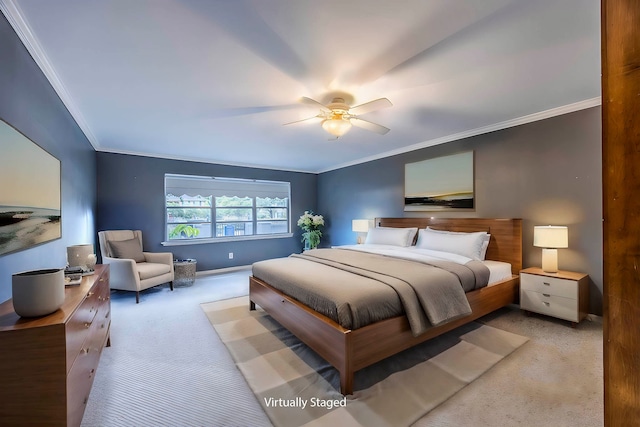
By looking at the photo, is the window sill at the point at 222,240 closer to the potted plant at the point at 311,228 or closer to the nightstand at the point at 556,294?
the potted plant at the point at 311,228

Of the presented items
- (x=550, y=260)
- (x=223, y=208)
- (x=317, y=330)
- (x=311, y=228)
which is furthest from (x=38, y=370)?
(x=311, y=228)

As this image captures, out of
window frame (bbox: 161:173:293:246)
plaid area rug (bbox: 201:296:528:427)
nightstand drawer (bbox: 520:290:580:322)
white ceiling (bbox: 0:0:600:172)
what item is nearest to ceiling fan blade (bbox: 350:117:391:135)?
white ceiling (bbox: 0:0:600:172)

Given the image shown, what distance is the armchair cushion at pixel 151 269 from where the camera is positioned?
3.82 metres

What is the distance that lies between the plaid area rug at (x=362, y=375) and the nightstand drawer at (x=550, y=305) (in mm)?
590

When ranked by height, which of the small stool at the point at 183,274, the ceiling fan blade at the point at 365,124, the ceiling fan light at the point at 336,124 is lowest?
the small stool at the point at 183,274

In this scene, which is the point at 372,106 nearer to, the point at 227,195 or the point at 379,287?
the point at 379,287

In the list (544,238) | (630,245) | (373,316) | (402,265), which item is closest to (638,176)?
(630,245)

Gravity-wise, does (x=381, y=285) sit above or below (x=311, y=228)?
below

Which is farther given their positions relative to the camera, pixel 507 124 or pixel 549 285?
pixel 507 124

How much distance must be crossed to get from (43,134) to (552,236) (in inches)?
188

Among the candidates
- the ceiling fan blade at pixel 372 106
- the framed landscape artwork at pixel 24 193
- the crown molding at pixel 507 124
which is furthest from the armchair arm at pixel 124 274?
the crown molding at pixel 507 124

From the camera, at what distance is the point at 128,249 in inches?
165

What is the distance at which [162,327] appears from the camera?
9.53ft

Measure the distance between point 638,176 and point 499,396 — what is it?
1683 millimetres
